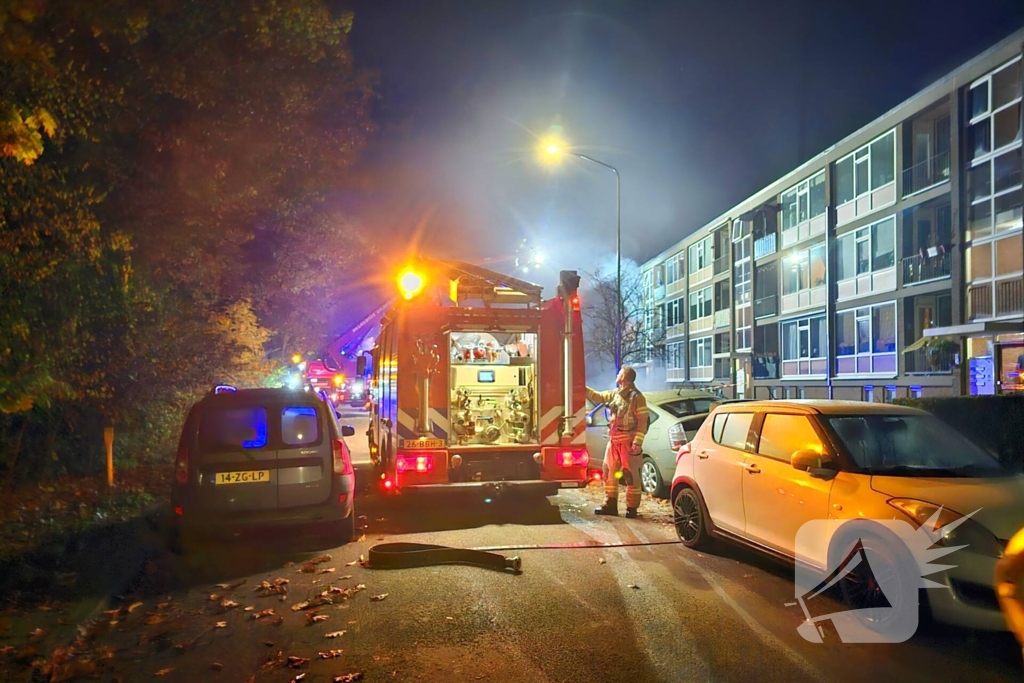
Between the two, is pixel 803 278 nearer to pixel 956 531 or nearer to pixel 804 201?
pixel 804 201

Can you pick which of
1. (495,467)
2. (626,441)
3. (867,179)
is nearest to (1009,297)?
(867,179)

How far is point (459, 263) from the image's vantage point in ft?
32.7

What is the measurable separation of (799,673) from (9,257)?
7.69 m

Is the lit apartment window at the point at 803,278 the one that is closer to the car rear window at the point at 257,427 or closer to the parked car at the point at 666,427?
the parked car at the point at 666,427

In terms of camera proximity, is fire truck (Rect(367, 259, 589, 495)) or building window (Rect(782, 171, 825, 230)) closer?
fire truck (Rect(367, 259, 589, 495))

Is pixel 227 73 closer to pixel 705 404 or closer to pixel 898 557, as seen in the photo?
pixel 705 404

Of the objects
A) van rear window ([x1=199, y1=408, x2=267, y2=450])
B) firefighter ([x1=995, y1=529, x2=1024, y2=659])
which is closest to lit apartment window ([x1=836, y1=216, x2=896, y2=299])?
van rear window ([x1=199, y1=408, x2=267, y2=450])

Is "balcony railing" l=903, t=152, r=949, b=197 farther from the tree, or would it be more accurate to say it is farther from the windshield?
the windshield

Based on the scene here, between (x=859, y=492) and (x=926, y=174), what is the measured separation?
22.9m

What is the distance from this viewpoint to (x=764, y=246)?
3584 centimetres

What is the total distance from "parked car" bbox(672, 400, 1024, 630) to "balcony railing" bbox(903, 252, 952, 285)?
19802mm

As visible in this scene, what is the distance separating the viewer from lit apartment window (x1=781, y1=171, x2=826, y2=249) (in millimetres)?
30703

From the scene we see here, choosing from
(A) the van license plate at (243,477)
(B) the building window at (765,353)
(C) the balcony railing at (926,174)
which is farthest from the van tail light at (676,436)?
(B) the building window at (765,353)

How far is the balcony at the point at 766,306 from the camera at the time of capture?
34938mm
